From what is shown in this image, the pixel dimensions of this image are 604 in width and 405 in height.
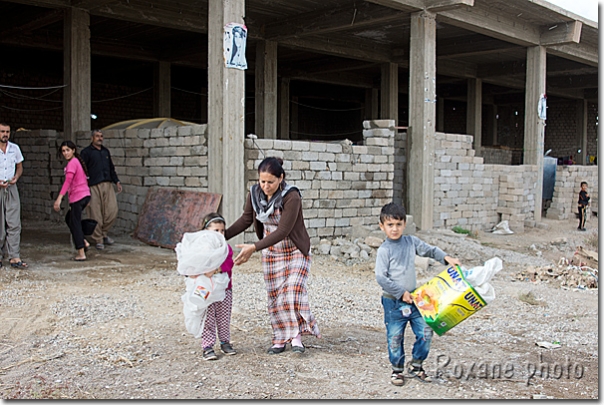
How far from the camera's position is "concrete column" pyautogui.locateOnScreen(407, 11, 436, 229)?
11500 millimetres

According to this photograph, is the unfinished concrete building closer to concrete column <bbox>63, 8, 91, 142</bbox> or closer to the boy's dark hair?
concrete column <bbox>63, 8, 91, 142</bbox>

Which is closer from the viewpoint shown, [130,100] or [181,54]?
[181,54]

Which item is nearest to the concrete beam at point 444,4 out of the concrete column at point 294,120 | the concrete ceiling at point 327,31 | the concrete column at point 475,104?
the concrete ceiling at point 327,31

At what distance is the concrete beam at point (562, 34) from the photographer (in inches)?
552

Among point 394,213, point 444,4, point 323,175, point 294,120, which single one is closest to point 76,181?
point 323,175

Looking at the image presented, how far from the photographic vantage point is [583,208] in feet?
48.2

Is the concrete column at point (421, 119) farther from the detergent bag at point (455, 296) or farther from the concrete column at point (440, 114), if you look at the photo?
the concrete column at point (440, 114)

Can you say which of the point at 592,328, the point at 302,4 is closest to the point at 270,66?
the point at 302,4

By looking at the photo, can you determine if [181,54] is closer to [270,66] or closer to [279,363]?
[270,66]

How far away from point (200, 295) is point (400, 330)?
1.24 metres

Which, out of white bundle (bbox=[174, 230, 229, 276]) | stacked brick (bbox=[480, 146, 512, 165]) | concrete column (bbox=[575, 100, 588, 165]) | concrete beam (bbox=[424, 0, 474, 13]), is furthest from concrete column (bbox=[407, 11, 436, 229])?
concrete column (bbox=[575, 100, 588, 165])

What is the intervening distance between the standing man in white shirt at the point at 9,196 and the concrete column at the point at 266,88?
821 cm

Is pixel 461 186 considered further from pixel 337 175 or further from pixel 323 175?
pixel 323 175

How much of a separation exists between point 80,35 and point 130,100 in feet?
31.1
